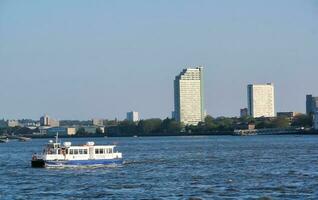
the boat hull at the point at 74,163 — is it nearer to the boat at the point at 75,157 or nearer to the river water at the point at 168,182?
the boat at the point at 75,157

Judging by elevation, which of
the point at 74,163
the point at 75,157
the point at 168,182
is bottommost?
the point at 168,182

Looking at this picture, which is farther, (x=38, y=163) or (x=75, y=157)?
(x=38, y=163)

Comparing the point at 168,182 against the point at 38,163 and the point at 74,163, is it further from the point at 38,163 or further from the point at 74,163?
the point at 38,163

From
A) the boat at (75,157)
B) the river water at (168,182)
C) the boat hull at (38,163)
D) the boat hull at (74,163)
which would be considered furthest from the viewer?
the boat hull at (38,163)

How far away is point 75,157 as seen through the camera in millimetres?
108062

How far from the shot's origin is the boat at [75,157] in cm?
10750

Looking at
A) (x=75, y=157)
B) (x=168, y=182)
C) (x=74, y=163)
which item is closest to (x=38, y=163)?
(x=75, y=157)

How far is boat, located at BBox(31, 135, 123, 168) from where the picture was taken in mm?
107500

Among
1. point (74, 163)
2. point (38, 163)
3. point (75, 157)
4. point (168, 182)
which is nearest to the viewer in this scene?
point (168, 182)

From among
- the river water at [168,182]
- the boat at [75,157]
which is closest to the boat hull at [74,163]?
the boat at [75,157]

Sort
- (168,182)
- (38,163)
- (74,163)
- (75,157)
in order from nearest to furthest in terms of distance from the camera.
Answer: (168,182) → (74,163) → (75,157) → (38,163)

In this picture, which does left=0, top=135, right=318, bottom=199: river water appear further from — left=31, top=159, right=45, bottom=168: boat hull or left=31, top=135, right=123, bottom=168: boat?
left=31, top=135, right=123, bottom=168: boat

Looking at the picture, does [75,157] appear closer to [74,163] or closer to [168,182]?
[74,163]

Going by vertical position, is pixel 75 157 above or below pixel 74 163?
above
